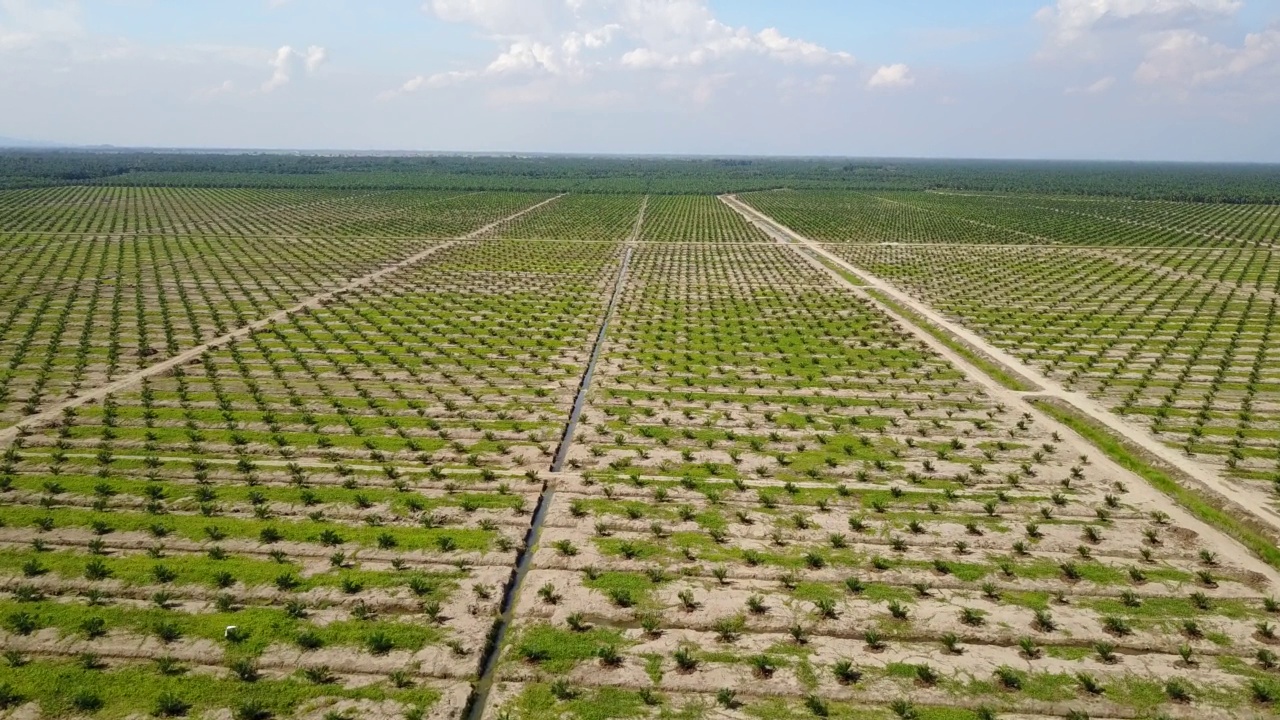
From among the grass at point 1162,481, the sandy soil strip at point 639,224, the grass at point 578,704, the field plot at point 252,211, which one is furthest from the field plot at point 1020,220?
the grass at point 578,704

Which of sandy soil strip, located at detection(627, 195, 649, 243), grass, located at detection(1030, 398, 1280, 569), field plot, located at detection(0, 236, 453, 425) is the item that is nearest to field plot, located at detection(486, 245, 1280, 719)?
grass, located at detection(1030, 398, 1280, 569)

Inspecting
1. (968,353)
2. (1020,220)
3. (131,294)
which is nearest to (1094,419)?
(968,353)

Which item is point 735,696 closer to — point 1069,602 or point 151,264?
point 1069,602

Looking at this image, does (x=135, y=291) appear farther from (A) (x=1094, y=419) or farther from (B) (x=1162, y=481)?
(B) (x=1162, y=481)

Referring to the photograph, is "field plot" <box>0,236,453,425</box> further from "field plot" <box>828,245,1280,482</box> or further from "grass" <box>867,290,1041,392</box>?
"field plot" <box>828,245,1280,482</box>

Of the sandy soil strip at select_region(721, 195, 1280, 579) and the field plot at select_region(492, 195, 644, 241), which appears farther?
the field plot at select_region(492, 195, 644, 241)

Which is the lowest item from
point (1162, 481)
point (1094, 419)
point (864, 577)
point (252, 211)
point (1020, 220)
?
point (864, 577)
